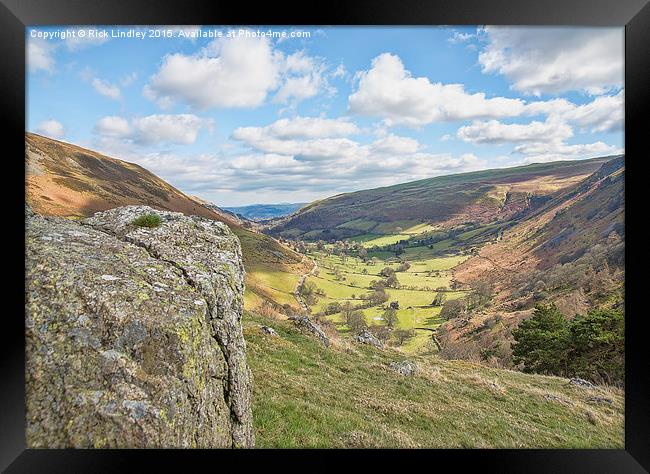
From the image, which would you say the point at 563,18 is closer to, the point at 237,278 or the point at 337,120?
the point at 237,278

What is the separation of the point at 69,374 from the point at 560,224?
440 ft

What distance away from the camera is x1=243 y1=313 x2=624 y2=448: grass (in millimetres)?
6234

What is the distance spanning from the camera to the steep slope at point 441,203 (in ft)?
472

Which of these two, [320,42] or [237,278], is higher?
[320,42]

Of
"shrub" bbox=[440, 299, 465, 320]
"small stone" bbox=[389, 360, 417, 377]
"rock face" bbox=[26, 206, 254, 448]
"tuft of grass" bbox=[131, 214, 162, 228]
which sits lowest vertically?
"shrub" bbox=[440, 299, 465, 320]

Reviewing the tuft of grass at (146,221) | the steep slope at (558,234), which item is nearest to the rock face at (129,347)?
the tuft of grass at (146,221)

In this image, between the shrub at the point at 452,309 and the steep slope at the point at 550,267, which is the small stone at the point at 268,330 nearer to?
the steep slope at the point at 550,267

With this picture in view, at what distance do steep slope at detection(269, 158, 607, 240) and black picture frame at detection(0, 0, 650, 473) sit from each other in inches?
4603

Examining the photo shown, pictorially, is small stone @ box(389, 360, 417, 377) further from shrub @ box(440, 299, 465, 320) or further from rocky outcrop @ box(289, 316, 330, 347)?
shrub @ box(440, 299, 465, 320)

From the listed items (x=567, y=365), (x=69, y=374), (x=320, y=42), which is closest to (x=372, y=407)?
(x=69, y=374)

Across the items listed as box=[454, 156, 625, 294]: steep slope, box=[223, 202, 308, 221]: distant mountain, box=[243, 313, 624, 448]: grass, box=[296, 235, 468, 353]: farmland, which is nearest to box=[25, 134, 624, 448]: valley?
box=[243, 313, 624, 448]: grass

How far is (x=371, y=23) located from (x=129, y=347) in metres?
6.05

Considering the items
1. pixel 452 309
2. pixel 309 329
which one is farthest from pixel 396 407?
pixel 452 309

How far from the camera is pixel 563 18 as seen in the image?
529cm
